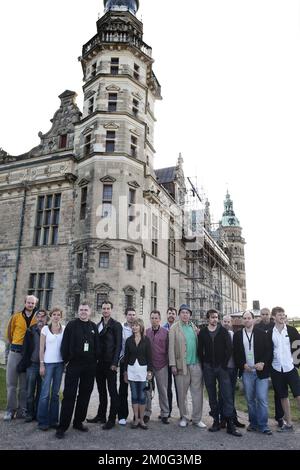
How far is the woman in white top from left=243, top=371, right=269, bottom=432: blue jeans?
11.5 ft

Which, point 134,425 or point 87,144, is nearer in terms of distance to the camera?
point 134,425

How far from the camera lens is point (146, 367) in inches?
243

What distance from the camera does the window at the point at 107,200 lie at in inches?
730

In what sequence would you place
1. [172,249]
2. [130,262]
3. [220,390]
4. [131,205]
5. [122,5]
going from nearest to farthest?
[220,390]
[130,262]
[131,205]
[122,5]
[172,249]

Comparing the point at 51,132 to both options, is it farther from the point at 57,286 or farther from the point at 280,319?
the point at 280,319

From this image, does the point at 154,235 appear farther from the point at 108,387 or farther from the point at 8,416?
the point at 8,416

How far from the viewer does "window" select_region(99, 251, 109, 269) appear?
58.1 ft

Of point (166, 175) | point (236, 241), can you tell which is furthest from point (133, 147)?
point (236, 241)

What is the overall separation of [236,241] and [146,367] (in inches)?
2690

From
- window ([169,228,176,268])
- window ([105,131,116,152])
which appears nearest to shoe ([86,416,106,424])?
window ([105,131,116,152])

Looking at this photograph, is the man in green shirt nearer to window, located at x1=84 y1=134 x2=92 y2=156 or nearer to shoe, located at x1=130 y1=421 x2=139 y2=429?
shoe, located at x1=130 y1=421 x2=139 y2=429

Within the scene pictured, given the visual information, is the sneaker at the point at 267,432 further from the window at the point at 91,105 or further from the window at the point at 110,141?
the window at the point at 91,105

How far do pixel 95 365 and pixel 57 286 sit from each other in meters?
13.4

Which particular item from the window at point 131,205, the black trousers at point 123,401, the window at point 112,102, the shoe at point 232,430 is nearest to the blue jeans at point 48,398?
the black trousers at point 123,401
